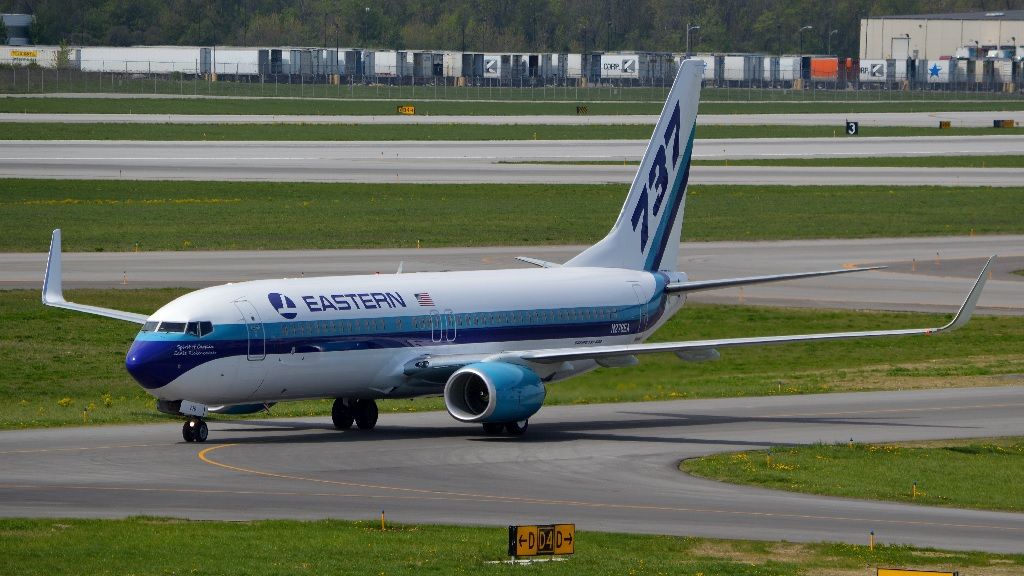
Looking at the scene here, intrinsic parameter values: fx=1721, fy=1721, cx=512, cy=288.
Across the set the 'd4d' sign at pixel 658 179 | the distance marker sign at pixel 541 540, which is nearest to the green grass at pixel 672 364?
the 'd4d' sign at pixel 658 179

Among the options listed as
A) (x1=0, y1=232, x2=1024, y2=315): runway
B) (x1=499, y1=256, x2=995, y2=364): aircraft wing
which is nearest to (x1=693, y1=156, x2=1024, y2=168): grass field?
(x1=0, y1=232, x2=1024, y2=315): runway

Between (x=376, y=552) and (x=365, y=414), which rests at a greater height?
(x=376, y=552)

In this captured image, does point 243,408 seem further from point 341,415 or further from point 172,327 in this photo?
point 172,327

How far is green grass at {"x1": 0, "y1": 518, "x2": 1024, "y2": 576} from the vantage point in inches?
1142

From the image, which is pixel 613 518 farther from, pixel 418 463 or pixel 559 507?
pixel 418 463

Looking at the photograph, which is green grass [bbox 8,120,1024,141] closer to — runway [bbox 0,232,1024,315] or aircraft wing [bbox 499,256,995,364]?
runway [bbox 0,232,1024,315]

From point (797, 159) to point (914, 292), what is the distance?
236 ft

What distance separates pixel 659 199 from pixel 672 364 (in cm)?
686

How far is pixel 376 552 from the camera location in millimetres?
30500

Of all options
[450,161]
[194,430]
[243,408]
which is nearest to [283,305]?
[243,408]

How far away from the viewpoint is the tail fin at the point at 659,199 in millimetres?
53344

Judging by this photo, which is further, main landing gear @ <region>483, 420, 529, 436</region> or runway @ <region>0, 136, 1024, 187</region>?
runway @ <region>0, 136, 1024, 187</region>

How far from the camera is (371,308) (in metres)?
45.9

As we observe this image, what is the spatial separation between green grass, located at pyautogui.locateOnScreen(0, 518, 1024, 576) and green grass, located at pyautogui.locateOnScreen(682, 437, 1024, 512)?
697 cm
